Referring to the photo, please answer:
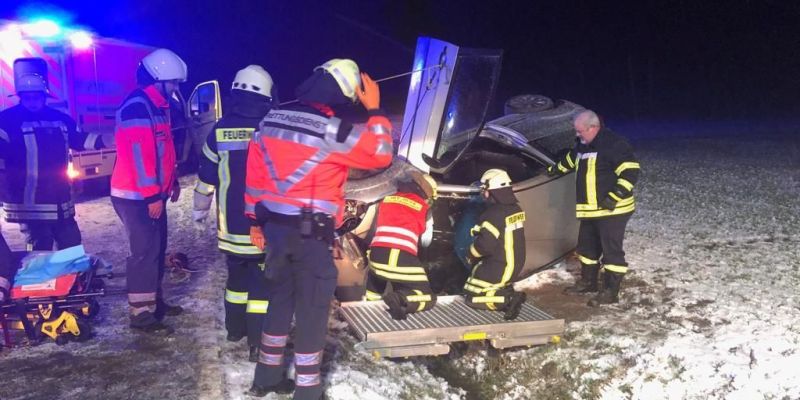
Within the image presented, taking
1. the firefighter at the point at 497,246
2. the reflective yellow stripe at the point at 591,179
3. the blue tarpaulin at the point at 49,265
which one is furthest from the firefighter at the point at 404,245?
the blue tarpaulin at the point at 49,265

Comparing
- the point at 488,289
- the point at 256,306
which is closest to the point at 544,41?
the point at 488,289

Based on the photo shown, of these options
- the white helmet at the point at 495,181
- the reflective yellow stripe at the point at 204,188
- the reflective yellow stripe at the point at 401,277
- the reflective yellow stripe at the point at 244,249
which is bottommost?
the reflective yellow stripe at the point at 401,277

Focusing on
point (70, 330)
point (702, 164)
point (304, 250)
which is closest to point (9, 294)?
point (70, 330)

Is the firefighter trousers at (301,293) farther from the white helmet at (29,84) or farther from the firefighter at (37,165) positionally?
the white helmet at (29,84)

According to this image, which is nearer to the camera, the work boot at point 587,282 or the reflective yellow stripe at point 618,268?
the reflective yellow stripe at point 618,268

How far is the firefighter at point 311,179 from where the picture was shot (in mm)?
3346

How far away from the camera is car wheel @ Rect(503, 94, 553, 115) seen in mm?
6795

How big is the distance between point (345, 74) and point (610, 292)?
3134 millimetres

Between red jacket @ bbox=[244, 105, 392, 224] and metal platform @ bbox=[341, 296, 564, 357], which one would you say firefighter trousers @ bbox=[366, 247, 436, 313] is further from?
red jacket @ bbox=[244, 105, 392, 224]

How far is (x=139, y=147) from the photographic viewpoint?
4.40 meters

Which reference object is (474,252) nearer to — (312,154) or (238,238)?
(238,238)

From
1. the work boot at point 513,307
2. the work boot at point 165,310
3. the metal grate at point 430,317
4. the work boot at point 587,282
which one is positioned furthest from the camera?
the work boot at point 587,282

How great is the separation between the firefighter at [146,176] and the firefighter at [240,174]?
1.57ft

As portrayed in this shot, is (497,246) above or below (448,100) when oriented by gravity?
below
